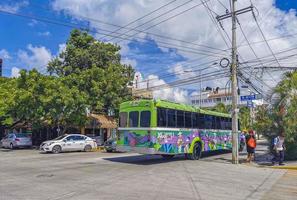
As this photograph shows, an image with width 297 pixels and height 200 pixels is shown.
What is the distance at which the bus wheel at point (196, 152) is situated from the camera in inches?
874

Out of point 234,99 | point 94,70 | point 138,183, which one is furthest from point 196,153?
point 94,70

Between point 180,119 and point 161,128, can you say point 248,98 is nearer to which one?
point 180,119

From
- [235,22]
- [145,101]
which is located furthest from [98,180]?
[235,22]

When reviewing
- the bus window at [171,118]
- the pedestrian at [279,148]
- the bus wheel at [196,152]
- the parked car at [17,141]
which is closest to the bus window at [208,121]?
the bus wheel at [196,152]

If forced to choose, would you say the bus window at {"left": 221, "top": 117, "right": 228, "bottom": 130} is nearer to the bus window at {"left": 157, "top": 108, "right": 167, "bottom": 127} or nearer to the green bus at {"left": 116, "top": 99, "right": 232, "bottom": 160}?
the green bus at {"left": 116, "top": 99, "right": 232, "bottom": 160}

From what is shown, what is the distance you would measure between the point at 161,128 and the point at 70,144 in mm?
13950

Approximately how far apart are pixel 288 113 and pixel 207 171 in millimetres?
7214

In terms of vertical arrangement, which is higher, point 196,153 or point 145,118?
point 145,118

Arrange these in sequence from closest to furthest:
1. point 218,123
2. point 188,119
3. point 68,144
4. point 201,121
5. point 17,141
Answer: point 188,119 < point 201,121 < point 218,123 < point 68,144 < point 17,141

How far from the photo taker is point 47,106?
3344cm

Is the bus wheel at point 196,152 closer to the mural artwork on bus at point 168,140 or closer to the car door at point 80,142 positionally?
the mural artwork on bus at point 168,140

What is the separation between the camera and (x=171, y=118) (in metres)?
20.0

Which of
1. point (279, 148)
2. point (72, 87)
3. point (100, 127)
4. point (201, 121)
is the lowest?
point (279, 148)

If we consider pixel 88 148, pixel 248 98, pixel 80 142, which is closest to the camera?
pixel 248 98
